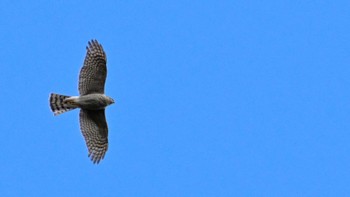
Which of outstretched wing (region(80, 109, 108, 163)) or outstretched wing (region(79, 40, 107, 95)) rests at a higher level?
outstretched wing (region(79, 40, 107, 95))

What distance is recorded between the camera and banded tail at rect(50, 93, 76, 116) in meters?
32.4

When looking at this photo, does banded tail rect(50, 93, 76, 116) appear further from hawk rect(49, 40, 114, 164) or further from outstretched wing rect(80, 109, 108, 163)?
outstretched wing rect(80, 109, 108, 163)

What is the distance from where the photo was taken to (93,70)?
32031mm

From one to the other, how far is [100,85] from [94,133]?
1676 millimetres

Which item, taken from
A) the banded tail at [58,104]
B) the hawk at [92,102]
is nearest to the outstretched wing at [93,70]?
the hawk at [92,102]

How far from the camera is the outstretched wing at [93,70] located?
32.0 m

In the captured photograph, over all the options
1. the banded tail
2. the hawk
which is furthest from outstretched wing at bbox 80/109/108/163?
the banded tail

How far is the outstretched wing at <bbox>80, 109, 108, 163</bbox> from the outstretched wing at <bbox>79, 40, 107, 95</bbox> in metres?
0.99

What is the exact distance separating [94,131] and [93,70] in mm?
2193

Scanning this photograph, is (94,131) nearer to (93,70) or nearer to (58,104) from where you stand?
(58,104)

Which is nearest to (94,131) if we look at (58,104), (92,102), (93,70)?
(92,102)

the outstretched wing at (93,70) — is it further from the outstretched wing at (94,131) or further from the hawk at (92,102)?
Answer: the outstretched wing at (94,131)

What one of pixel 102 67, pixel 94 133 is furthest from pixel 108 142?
pixel 102 67

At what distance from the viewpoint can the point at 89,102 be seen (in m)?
32.3
